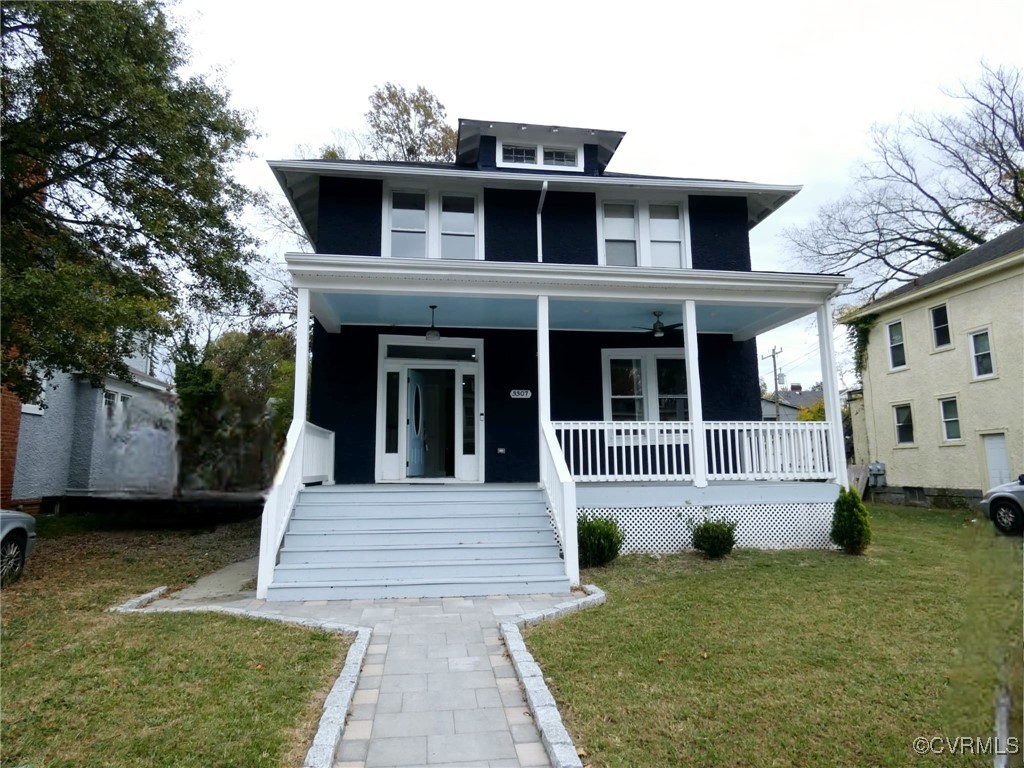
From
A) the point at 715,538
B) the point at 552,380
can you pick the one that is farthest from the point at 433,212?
the point at 715,538

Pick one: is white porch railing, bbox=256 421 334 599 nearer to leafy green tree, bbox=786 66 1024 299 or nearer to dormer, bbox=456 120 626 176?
dormer, bbox=456 120 626 176

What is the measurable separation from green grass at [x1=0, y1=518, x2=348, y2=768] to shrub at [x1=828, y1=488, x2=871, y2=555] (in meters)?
6.81

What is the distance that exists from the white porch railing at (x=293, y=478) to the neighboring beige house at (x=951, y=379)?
559 inches

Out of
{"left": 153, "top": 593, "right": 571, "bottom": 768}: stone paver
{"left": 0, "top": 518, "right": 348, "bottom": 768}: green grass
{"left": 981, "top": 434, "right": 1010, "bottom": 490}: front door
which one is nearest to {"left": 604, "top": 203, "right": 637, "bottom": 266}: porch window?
{"left": 153, "top": 593, "right": 571, "bottom": 768}: stone paver

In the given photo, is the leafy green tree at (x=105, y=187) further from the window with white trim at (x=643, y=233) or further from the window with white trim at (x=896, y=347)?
the window with white trim at (x=896, y=347)

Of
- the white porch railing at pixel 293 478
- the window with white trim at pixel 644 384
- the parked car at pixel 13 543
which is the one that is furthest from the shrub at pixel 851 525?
the parked car at pixel 13 543

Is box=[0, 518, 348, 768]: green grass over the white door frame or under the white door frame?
under

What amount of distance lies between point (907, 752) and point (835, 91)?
6.74 metres

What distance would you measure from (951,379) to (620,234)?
34.1 ft

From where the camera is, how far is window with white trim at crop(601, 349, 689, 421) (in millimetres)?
10516

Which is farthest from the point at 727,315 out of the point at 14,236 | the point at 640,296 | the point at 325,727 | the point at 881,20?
the point at 14,236

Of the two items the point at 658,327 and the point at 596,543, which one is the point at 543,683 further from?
the point at 658,327

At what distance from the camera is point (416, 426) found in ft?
33.3

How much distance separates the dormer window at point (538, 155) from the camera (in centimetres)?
1120
